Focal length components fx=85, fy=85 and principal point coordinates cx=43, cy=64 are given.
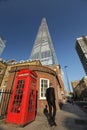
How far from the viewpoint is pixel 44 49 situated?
230 ft

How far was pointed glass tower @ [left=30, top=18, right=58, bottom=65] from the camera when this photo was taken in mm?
62094

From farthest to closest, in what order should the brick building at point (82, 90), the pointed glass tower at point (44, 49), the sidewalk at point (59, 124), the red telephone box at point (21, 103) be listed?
the pointed glass tower at point (44, 49), the brick building at point (82, 90), the red telephone box at point (21, 103), the sidewalk at point (59, 124)

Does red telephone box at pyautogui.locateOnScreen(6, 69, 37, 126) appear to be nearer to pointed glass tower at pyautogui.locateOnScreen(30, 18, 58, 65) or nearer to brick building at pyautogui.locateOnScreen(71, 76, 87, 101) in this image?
brick building at pyautogui.locateOnScreen(71, 76, 87, 101)

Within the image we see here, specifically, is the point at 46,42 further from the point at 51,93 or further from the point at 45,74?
the point at 51,93

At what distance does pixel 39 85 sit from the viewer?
799cm

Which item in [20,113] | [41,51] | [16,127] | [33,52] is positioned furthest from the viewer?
[33,52]

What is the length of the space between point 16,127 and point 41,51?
67.9 metres

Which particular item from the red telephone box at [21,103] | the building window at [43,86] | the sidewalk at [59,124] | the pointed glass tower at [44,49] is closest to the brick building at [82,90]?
the pointed glass tower at [44,49]

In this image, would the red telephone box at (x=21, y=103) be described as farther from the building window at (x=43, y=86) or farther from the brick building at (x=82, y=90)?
Result: the brick building at (x=82, y=90)

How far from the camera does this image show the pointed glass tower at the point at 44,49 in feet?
204

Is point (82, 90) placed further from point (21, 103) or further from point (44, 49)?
point (21, 103)

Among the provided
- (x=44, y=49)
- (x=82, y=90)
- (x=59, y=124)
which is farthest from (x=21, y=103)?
(x=44, y=49)

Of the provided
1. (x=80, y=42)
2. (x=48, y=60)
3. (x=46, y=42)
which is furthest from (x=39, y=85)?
(x=80, y=42)

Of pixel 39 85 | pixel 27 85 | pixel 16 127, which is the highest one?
pixel 39 85
